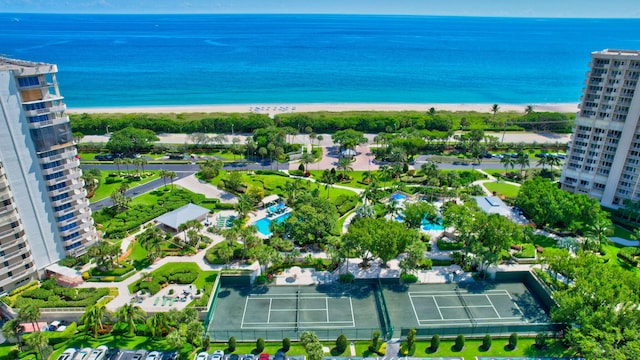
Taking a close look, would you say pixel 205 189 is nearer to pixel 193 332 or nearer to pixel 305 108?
pixel 193 332

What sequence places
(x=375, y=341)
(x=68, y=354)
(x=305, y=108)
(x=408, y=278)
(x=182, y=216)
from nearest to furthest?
(x=68, y=354)
(x=375, y=341)
(x=408, y=278)
(x=182, y=216)
(x=305, y=108)

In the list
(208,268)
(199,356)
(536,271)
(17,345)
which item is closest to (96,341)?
(17,345)

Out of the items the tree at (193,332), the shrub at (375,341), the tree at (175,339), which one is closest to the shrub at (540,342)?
the shrub at (375,341)

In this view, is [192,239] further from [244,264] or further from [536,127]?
[536,127]

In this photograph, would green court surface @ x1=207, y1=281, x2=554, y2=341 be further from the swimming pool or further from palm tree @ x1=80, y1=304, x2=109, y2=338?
the swimming pool

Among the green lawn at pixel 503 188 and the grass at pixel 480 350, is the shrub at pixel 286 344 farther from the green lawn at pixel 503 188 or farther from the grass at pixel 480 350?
the green lawn at pixel 503 188

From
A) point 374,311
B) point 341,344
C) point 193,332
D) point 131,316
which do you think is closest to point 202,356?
point 193,332
